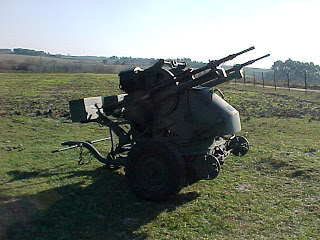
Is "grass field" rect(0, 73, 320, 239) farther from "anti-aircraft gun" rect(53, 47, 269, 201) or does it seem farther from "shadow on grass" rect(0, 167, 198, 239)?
"anti-aircraft gun" rect(53, 47, 269, 201)

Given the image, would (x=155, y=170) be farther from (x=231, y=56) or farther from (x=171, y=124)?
(x=231, y=56)

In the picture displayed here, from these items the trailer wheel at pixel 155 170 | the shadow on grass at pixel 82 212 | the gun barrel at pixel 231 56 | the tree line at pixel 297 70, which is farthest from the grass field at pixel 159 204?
the tree line at pixel 297 70

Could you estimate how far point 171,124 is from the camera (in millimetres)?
7375

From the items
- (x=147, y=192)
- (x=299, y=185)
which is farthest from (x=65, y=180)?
(x=299, y=185)

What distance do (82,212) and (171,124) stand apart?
227cm

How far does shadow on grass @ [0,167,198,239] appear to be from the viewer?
18.7 feet

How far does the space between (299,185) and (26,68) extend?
4902 cm

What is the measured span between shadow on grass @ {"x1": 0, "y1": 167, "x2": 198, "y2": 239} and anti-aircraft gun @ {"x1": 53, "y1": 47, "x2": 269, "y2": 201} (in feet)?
1.27

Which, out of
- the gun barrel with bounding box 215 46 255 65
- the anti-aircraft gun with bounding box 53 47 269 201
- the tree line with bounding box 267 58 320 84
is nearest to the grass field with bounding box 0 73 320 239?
the anti-aircraft gun with bounding box 53 47 269 201

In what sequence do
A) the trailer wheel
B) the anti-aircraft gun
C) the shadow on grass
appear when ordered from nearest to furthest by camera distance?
the shadow on grass, the trailer wheel, the anti-aircraft gun

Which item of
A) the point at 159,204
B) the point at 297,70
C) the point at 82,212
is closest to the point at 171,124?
the point at 159,204

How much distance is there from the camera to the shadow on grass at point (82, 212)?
570 centimetres

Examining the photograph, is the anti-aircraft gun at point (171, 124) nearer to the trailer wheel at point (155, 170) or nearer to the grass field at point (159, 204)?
the trailer wheel at point (155, 170)

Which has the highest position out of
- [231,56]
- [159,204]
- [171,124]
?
[231,56]
